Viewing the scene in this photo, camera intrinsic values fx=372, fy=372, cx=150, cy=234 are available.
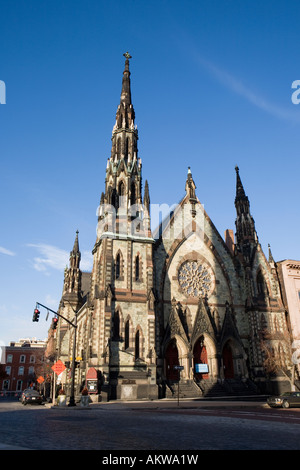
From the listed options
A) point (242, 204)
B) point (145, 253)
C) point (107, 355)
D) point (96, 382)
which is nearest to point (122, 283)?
point (145, 253)

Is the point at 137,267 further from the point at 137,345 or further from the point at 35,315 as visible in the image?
the point at 35,315

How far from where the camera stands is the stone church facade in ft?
107

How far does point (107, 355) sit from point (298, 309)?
23.6 meters

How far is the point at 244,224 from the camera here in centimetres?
4562

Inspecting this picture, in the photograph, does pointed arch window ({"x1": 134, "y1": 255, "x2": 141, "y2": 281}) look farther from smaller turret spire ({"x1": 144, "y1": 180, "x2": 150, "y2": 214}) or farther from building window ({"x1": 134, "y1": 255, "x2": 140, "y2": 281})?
smaller turret spire ({"x1": 144, "y1": 180, "x2": 150, "y2": 214})

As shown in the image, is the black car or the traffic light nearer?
the black car

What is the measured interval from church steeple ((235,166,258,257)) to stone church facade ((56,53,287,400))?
0.43 ft

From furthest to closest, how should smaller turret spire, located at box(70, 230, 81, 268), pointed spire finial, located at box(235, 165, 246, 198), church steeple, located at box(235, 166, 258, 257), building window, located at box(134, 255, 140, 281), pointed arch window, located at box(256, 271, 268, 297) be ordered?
1. smaller turret spire, located at box(70, 230, 81, 268)
2. pointed spire finial, located at box(235, 165, 246, 198)
3. church steeple, located at box(235, 166, 258, 257)
4. pointed arch window, located at box(256, 271, 268, 297)
5. building window, located at box(134, 255, 140, 281)

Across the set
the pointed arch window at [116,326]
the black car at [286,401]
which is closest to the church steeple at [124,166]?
the pointed arch window at [116,326]

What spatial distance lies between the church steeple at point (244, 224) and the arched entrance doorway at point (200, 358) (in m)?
12.2

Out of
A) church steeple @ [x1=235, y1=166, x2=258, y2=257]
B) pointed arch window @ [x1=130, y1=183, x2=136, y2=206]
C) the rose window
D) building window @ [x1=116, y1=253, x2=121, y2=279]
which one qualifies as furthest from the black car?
pointed arch window @ [x1=130, y1=183, x2=136, y2=206]

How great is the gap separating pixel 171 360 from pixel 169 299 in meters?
5.86

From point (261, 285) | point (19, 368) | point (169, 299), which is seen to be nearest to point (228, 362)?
point (169, 299)
